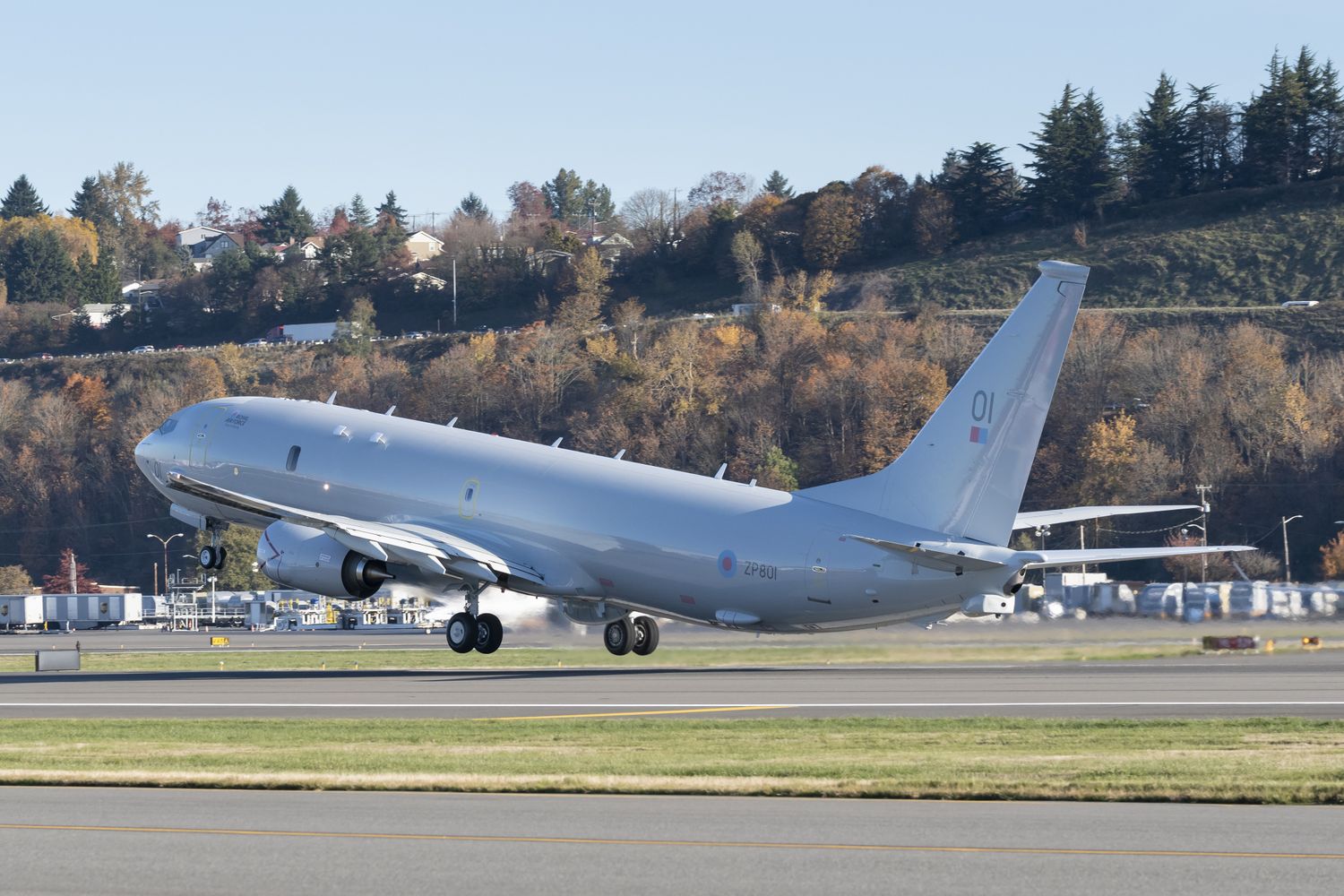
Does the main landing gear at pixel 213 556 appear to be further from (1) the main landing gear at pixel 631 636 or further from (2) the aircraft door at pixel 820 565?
(2) the aircraft door at pixel 820 565

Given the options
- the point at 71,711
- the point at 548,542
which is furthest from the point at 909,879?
the point at 548,542

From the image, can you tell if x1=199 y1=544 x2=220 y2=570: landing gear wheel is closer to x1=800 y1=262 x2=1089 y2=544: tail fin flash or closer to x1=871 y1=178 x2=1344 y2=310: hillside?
x1=800 y1=262 x2=1089 y2=544: tail fin flash

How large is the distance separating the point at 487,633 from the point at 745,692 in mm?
12738

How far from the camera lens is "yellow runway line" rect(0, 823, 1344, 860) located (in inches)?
601

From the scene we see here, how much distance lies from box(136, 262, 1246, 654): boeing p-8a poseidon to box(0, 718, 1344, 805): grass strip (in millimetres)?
10276

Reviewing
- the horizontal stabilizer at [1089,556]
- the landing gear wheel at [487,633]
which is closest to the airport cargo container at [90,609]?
the landing gear wheel at [487,633]

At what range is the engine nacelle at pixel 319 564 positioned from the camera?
4628 centimetres

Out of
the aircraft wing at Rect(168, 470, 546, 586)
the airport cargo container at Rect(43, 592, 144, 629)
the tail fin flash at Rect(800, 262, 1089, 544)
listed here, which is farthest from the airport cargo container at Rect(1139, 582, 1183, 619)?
the airport cargo container at Rect(43, 592, 144, 629)

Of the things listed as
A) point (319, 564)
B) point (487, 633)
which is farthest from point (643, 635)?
point (319, 564)

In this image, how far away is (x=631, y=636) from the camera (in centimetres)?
4709

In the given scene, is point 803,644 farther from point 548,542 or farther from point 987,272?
point 987,272

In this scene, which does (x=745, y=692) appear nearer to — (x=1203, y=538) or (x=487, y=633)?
(x=487, y=633)

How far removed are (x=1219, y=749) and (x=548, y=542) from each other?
24.8 m

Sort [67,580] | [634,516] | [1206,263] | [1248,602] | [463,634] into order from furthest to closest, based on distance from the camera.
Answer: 1. [1206,263]
2. [67,580]
3. [1248,602]
4. [463,634]
5. [634,516]
